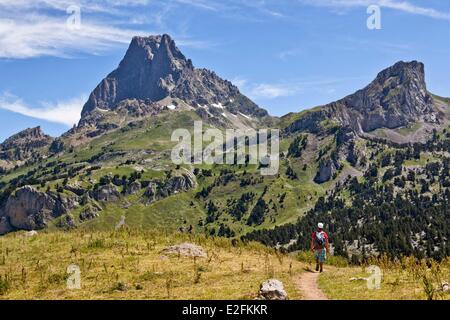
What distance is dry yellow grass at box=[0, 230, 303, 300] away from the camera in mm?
24391

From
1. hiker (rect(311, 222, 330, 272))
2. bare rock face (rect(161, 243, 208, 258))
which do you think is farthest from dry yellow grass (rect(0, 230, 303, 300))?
hiker (rect(311, 222, 330, 272))

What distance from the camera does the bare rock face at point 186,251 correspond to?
3434cm

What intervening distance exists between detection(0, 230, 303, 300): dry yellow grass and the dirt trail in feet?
2.02

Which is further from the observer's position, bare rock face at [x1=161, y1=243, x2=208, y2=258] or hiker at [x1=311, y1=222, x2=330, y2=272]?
bare rock face at [x1=161, y1=243, x2=208, y2=258]

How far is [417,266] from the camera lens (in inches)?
1081

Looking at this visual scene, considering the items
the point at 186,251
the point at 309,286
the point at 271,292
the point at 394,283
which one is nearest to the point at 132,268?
the point at 186,251

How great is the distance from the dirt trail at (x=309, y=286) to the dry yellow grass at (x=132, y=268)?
2.02 ft

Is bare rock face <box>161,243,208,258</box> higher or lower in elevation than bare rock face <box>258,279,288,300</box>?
higher

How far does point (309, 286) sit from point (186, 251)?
12113 millimetres

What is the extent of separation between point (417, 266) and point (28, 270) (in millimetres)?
24914

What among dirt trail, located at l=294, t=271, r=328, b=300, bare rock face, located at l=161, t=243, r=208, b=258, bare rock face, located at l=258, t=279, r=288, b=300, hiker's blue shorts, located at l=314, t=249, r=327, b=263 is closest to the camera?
bare rock face, located at l=258, t=279, r=288, b=300

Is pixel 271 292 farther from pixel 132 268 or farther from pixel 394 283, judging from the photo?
pixel 132 268

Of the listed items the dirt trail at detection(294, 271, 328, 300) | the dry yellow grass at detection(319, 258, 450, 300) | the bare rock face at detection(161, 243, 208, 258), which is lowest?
the dirt trail at detection(294, 271, 328, 300)

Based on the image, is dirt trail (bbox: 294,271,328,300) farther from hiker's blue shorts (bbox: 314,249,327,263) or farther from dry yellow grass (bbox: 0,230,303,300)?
hiker's blue shorts (bbox: 314,249,327,263)
